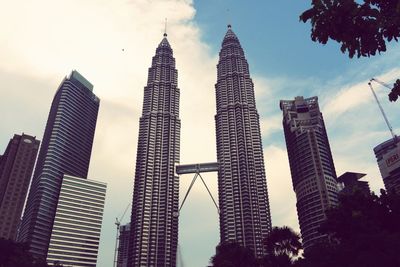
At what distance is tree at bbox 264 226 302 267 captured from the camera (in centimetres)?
6556

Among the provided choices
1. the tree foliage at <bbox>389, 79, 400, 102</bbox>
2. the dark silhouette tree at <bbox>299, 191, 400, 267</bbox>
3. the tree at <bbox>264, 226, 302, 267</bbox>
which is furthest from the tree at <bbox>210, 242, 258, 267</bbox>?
the tree foliage at <bbox>389, 79, 400, 102</bbox>

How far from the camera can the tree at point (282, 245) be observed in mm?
65562

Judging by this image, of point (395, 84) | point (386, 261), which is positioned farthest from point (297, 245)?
point (395, 84)

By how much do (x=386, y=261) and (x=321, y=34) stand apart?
146 ft

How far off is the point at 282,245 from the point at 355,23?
60837 millimetres

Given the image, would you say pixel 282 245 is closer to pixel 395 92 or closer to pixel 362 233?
pixel 362 233

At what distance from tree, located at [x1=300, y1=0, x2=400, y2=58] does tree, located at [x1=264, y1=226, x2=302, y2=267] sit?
196 feet

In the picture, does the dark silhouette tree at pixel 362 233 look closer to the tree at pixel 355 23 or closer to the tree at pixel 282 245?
the tree at pixel 282 245

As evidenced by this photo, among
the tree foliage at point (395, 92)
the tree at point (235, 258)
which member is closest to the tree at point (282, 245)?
the tree at point (235, 258)

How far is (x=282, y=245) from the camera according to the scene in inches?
2616

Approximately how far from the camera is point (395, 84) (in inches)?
439

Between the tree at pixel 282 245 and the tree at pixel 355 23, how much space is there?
5960cm

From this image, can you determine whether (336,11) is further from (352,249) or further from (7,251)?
(7,251)

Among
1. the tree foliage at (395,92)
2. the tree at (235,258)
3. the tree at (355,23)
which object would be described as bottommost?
the tree foliage at (395,92)
